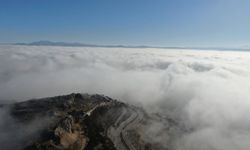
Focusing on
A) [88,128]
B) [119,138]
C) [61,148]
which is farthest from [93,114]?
[61,148]

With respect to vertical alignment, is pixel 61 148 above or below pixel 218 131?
above

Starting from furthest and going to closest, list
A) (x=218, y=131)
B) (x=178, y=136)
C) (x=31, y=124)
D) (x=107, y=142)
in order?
1. (x=218, y=131)
2. (x=178, y=136)
3. (x=31, y=124)
4. (x=107, y=142)

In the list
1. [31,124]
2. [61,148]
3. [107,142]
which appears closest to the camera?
[61,148]

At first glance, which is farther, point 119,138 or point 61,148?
point 119,138

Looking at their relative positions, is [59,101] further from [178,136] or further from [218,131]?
[218,131]

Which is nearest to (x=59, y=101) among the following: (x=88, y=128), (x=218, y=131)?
(x=88, y=128)

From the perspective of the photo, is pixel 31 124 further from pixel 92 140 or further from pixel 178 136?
pixel 178 136
